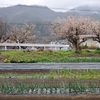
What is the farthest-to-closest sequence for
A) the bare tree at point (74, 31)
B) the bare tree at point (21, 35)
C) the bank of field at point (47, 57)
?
the bare tree at point (21, 35), the bare tree at point (74, 31), the bank of field at point (47, 57)

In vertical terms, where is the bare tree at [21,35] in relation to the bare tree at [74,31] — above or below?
below

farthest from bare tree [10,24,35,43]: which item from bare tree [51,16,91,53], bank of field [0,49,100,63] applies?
bank of field [0,49,100,63]

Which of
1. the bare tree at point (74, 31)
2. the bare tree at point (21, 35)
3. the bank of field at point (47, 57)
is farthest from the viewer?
the bare tree at point (21, 35)

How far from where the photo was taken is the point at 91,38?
53594mm

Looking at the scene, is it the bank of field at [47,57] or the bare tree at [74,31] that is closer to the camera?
the bank of field at [47,57]

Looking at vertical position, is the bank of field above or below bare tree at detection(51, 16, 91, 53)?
below

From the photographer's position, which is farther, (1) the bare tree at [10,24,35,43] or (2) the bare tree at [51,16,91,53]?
(1) the bare tree at [10,24,35,43]

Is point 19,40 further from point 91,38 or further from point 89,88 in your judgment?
point 89,88

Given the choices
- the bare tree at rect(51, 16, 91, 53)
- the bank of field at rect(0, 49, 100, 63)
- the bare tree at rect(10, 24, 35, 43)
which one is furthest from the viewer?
the bare tree at rect(10, 24, 35, 43)

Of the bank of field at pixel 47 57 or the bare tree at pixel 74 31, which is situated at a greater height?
the bare tree at pixel 74 31

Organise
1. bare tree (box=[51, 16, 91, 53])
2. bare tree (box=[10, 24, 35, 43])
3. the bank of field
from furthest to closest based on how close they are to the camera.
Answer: bare tree (box=[10, 24, 35, 43])
bare tree (box=[51, 16, 91, 53])
the bank of field

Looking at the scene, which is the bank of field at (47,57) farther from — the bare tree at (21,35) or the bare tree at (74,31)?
the bare tree at (21,35)

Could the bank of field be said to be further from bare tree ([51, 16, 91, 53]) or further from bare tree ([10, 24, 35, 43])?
bare tree ([10, 24, 35, 43])

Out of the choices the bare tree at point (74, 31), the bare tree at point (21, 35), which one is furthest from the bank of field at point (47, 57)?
the bare tree at point (21, 35)
